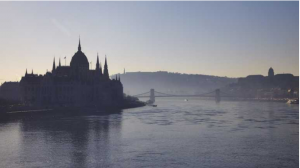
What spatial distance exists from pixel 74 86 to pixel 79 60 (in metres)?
15.6

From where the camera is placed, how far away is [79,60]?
485 ft

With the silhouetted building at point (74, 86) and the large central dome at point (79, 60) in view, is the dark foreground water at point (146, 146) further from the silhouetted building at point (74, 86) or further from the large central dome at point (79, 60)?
the large central dome at point (79, 60)

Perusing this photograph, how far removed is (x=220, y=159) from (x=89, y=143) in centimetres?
1897

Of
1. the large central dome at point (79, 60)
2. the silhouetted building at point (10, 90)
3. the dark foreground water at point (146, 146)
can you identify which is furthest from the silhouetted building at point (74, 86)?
the dark foreground water at point (146, 146)

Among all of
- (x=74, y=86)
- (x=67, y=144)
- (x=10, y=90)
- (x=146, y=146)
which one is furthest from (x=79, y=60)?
(x=146, y=146)

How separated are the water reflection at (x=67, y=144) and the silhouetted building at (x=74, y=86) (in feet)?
177

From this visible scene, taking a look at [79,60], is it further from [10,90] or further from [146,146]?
[146,146]

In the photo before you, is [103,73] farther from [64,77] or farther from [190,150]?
[190,150]

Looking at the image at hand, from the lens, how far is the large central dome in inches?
5802

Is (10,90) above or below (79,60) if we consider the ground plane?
below

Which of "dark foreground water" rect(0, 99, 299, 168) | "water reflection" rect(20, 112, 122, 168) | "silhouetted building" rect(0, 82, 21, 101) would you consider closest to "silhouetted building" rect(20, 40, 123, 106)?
"silhouetted building" rect(0, 82, 21, 101)

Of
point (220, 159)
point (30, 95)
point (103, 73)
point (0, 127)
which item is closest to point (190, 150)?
point (220, 159)

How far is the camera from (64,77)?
454 feet

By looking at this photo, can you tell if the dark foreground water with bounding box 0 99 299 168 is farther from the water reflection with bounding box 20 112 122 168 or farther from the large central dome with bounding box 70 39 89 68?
the large central dome with bounding box 70 39 89 68
